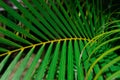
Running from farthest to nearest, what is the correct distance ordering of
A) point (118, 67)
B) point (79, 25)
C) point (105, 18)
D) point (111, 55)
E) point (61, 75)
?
point (105, 18)
point (79, 25)
point (111, 55)
point (118, 67)
point (61, 75)

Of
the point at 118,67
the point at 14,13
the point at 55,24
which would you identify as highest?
the point at 14,13

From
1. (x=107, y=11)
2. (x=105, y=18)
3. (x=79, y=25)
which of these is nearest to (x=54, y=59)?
(x=79, y=25)

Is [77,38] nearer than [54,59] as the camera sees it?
No

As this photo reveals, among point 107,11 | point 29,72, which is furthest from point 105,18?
point 29,72

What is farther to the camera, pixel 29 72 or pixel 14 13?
pixel 14 13

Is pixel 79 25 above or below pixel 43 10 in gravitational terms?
below

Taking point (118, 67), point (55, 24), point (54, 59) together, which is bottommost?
point (118, 67)

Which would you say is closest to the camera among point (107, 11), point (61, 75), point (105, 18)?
point (61, 75)

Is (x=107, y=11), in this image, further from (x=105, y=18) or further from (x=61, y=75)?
(x=61, y=75)

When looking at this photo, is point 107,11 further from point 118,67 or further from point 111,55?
point 118,67
